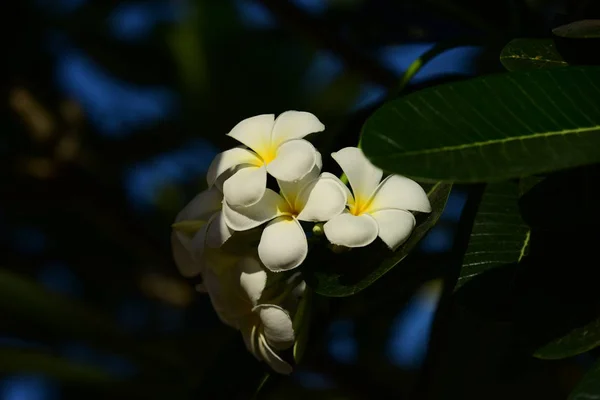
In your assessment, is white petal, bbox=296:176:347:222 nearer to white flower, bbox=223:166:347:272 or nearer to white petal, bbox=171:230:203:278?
white flower, bbox=223:166:347:272

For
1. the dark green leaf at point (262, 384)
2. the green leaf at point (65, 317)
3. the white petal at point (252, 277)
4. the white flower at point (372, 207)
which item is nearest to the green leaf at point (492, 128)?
the white flower at point (372, 207)

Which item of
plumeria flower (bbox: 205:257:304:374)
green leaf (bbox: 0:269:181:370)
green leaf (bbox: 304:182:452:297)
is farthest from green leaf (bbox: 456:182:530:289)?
green leaf (bbox: 0:269:181:370)

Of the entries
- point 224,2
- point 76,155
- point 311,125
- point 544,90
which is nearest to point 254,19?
point 224,2

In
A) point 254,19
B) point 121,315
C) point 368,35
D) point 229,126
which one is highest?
point 254,19

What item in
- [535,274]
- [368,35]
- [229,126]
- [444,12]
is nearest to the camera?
[535,274]

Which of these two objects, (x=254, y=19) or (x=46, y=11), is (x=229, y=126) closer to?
(x=254, y=19)

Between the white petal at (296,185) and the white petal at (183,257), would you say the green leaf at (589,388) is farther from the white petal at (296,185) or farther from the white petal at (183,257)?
the white petal at (183,257)
